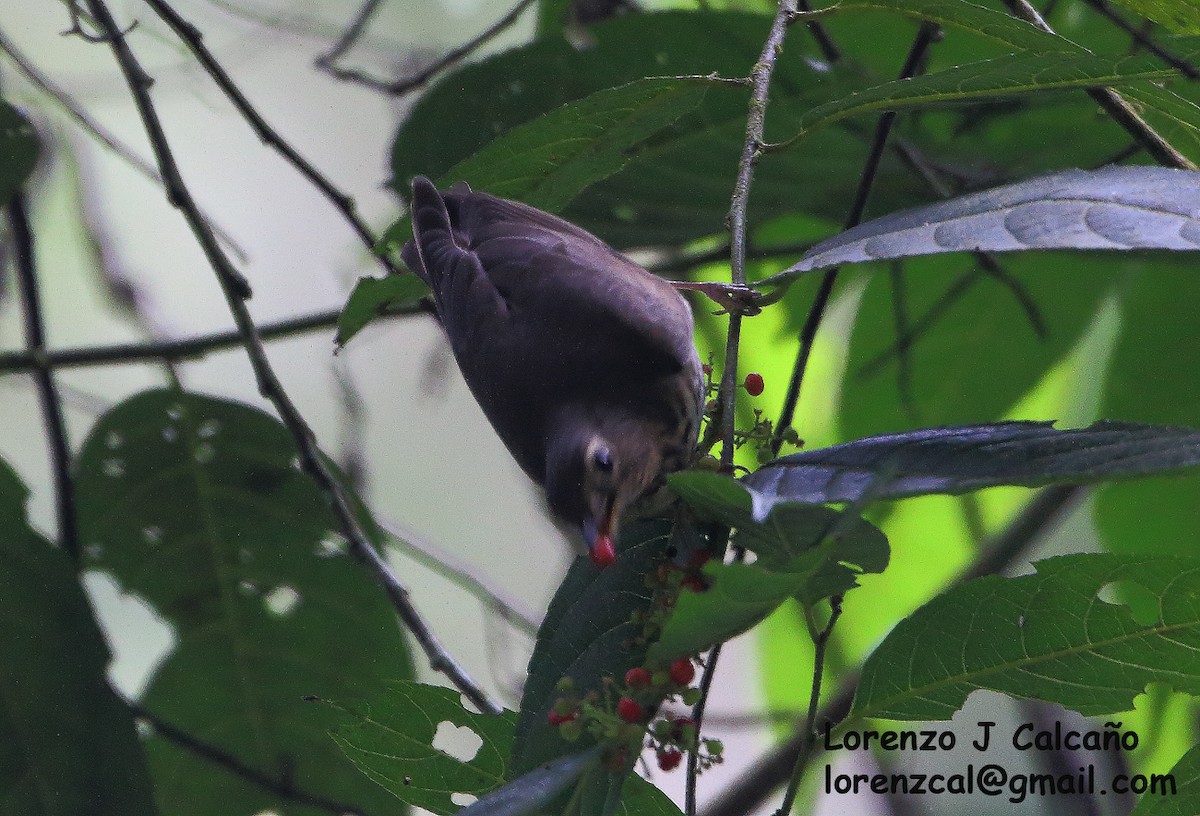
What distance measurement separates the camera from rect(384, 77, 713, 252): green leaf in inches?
78.6

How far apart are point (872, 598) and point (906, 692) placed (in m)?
1.72

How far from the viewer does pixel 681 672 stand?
1.31m

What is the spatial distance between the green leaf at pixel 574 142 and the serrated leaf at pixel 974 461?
2.66ft

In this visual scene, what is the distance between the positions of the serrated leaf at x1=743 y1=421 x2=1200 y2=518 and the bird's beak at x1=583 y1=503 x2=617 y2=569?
1.03ft

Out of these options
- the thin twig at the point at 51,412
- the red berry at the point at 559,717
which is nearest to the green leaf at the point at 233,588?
the thin twig at the point at 51,412

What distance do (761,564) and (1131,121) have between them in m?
1.18

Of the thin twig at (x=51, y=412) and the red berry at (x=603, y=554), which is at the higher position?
the thin twig at (x=51, y=412)

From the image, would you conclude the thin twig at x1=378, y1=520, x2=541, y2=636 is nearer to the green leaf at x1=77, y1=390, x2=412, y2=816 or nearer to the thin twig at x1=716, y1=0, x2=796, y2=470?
the green leaf at x1=77, y1=390, x2=412, y2=816

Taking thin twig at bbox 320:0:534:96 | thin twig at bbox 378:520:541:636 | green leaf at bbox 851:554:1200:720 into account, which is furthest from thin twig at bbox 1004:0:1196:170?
thin twig at bbox 378:520:541:636

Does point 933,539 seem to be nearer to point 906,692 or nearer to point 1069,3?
point 1069,3

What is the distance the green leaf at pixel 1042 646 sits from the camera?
58.9 inches

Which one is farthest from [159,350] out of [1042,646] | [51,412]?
[1042,646]

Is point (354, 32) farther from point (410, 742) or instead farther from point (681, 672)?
point (681, 672)

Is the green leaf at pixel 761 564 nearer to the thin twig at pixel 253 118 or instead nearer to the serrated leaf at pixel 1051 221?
the serrated leaf at pixel 1051 221
